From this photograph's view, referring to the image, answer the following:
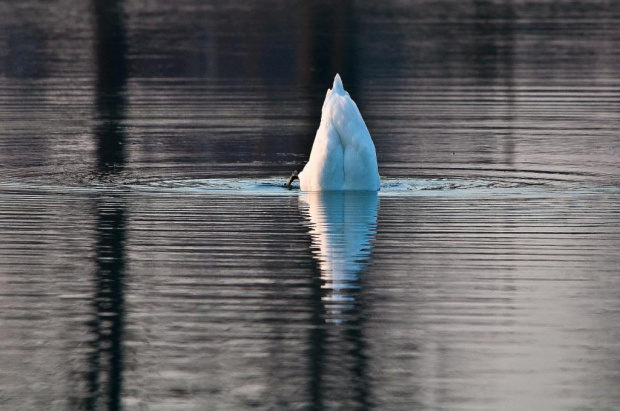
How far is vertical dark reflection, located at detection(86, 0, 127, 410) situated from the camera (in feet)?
38.1

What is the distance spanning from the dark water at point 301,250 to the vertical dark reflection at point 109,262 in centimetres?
3

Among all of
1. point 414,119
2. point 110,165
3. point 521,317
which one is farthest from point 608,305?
point 414,119

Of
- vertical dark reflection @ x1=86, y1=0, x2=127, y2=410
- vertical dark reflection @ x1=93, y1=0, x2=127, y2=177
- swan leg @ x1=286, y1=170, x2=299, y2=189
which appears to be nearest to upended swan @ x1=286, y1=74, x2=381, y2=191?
swan leg @ x1=286, y1=170, x2=299, y2=189

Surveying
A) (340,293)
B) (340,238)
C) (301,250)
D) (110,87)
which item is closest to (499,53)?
(110,87)

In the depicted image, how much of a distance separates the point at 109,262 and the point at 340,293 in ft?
8.79

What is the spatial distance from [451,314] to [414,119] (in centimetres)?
1712

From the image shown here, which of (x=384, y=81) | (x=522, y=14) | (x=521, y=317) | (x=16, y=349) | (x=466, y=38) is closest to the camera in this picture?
(x=16, y=349)

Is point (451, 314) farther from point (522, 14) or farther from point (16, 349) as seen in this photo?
point (522, 14)

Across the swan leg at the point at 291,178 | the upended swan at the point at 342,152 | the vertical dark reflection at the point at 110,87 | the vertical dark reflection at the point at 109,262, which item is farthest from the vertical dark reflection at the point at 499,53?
the vertical dark reflection at the point at 109,262

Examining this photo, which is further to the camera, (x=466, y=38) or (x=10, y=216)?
(x=466, y=38)

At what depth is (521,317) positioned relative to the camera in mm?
13445

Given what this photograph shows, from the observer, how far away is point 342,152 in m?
20.3

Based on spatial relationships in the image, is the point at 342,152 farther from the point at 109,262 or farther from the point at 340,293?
the point at 340,293

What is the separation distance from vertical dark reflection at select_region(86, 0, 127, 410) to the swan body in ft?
Answer: 7.81
